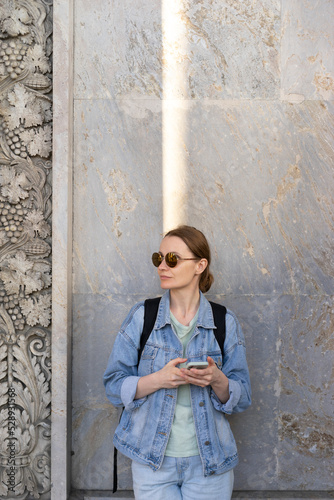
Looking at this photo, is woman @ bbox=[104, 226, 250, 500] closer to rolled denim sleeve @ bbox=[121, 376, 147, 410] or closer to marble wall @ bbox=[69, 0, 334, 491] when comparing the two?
rolled denim sleeve @ bbox=[121, 376, 147, 410]

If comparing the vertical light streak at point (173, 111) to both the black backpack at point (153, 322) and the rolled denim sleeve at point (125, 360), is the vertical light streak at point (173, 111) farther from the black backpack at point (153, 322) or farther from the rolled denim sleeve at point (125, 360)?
the rolled denim sleeve at point (125, 360)

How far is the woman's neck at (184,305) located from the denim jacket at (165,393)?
0.14ft

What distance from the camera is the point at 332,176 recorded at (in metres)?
3.32

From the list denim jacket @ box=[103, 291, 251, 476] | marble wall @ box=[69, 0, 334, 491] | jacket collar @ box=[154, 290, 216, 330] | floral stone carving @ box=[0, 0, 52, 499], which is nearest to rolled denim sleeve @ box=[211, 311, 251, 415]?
denim jacket @ box=[103, 291, 251, 476]

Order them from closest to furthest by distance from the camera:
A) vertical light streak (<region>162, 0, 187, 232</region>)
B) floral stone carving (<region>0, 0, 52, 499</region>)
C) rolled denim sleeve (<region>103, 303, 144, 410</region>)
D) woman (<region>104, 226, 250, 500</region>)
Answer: woman (<region>104, 226, 250, 500</region>) → rolled denim sleeve (<region>103, 303, 144, 410</region>) → floral stone carving (<region>0, 0, 52, 499</region>) → vertical light streak (<region>162, 0, 187, 232</region>)

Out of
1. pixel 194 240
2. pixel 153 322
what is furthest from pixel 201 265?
pixel 153 322

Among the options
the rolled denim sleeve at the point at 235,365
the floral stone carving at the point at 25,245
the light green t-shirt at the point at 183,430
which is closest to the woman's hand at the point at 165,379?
the light green t-shirt at the point at 183,430

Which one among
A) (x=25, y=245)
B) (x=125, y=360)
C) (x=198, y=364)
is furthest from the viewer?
(x=25, y=245)

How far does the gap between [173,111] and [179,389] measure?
1801 mm

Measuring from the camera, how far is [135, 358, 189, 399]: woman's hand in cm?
228

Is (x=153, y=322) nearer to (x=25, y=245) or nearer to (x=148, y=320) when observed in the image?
(x=148, y=320)

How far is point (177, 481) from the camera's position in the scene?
2.38 meters

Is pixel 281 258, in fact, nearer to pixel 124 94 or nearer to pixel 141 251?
pixel 141 251

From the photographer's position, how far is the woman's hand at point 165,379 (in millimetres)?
2281
